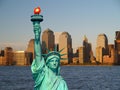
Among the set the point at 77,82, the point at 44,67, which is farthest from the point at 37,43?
the point at 77,82

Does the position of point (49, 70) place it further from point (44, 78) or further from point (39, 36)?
point (39, 36)

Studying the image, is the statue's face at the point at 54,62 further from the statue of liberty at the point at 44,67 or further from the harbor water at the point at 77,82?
the harbor water at the point at 77,82

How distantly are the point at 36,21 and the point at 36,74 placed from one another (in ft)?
3.64

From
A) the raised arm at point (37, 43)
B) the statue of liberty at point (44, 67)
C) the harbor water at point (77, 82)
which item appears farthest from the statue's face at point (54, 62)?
the harbor water at point (77, 82)

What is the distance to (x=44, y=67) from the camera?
926 cm

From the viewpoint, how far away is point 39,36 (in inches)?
356

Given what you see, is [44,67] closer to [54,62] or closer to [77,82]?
[54,62]

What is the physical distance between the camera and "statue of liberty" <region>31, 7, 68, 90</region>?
9.03 m

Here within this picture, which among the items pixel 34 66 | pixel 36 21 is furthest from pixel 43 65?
pixel 36 21

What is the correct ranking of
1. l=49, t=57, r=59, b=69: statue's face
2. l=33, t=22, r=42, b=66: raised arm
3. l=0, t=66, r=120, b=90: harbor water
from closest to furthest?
1. l=33, t=22, r=42, b=66: raised arm
2. l=49, t=57, r=59, b=69: statue's face
3. l=0, t=66, r=120, b=90: harbor water

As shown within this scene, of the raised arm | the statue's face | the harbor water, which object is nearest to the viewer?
the raised arm

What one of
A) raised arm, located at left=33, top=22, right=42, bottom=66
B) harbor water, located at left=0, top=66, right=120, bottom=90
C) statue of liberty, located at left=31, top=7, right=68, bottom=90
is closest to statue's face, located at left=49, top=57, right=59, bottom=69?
statue of liberty, located at left=31, top=7, right=68, bottom=90

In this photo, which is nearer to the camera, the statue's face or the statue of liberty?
the statue of liberty

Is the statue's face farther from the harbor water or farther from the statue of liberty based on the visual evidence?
the harbor water
